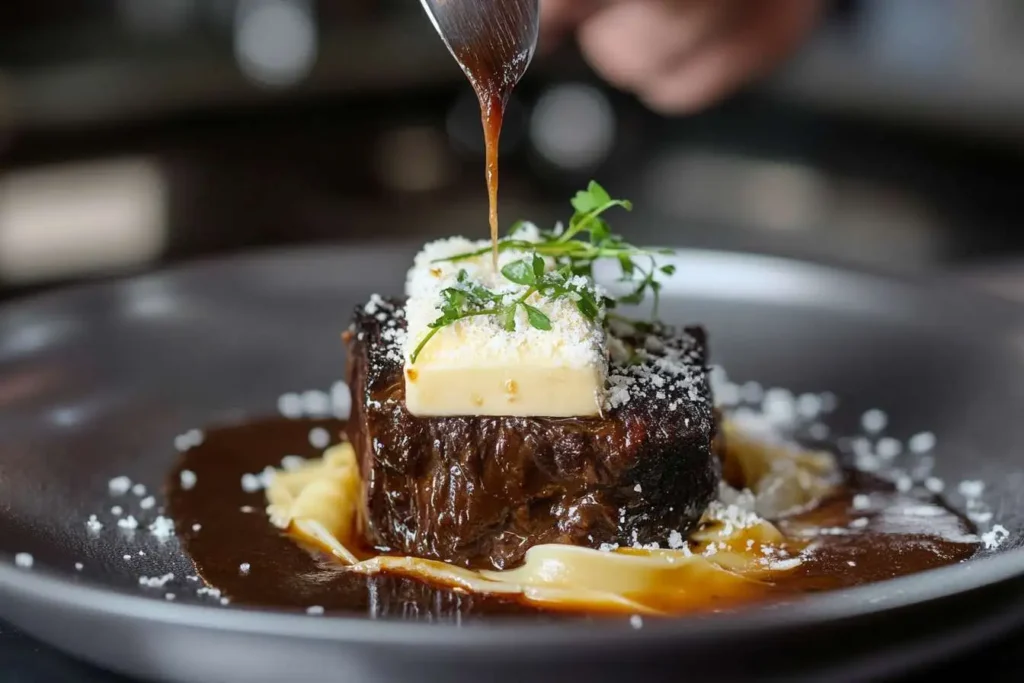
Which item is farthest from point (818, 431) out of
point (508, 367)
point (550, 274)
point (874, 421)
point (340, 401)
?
point (340, 401)

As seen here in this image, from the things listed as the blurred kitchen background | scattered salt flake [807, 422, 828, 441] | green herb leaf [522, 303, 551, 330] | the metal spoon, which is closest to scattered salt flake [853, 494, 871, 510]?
scattered salt flake [807, 422, 828, 441]

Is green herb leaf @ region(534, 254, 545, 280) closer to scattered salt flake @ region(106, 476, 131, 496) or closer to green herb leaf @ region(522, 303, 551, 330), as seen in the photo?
green herb leaf @ region(522, 303, 551, 330)

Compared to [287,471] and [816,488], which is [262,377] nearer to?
[287,471]

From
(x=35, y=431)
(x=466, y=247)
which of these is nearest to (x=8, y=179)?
(x=35, y=431)

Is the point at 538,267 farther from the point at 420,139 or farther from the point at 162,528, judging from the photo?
the point at 420,139

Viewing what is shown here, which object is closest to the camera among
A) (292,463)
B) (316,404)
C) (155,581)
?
(155,581)
